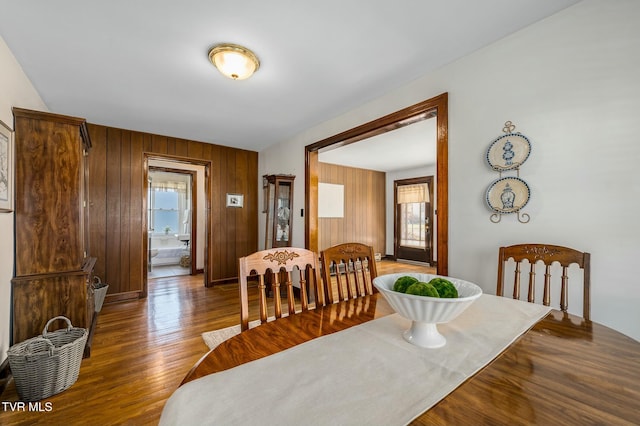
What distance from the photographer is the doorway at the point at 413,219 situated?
20.9 ft

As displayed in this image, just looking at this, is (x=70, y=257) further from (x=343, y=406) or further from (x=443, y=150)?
(x=443, y=150)

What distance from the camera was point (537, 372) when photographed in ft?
2.35

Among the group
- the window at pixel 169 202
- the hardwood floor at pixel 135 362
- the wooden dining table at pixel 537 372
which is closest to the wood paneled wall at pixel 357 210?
the hardwood floor at pixel 135 362

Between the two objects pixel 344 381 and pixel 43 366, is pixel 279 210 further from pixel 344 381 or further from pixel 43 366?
pixel 344 381

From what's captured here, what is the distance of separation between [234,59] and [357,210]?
16.8 ft

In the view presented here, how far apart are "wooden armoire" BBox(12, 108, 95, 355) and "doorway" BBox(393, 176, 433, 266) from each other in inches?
241

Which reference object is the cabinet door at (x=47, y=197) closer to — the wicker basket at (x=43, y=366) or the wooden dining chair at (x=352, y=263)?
the wicker basket at (x=43, y=366)

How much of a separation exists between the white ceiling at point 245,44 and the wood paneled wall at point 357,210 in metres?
3.47

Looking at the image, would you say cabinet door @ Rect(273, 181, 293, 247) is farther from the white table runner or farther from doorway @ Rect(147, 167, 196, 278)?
the white table runner

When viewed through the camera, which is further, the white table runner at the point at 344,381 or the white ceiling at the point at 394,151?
the white ceiling at the point at 394,151

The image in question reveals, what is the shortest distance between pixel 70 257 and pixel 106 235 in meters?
1.75

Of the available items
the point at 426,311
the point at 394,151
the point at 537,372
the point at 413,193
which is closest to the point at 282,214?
the point at 394,151

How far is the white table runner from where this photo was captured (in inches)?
21.6

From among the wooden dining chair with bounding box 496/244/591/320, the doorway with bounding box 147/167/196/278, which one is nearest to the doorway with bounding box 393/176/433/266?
the wooden dining chair with bounding box 496/244/591/320
